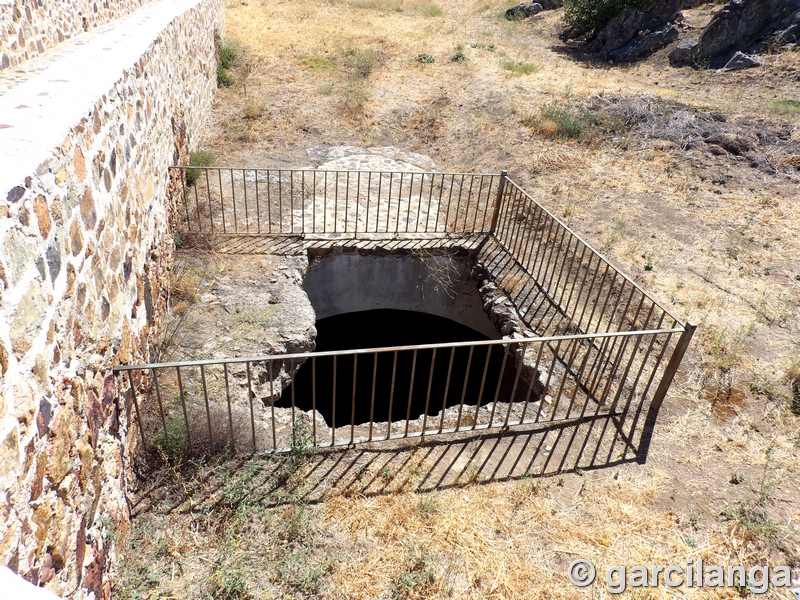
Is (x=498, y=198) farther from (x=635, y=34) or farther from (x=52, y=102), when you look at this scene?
(x=635, y=34)

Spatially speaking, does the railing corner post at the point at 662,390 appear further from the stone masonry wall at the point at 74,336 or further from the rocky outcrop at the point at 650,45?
the rocky outcrop at the point at 650,45

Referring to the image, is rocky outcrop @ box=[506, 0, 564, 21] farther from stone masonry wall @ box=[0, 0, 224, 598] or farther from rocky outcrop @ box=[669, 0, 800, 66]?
stone masonry wall @ box=[0, 0, 224, 598]

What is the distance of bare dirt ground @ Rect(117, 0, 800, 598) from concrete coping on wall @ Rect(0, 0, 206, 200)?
2.41 metres

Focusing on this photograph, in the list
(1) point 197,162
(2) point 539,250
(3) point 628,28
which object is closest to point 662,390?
(2) point 539,250

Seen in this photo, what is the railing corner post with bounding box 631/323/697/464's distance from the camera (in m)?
4.52

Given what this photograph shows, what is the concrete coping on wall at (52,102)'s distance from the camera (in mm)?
2469

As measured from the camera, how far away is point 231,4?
23.2 meters

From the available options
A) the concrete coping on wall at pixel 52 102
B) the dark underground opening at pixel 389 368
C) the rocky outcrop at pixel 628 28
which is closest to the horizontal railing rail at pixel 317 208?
the dark underground opening at pixel 389 368

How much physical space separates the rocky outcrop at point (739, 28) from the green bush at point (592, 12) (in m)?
3.69

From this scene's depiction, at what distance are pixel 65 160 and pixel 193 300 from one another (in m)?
3.18

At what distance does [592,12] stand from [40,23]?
21124 mm

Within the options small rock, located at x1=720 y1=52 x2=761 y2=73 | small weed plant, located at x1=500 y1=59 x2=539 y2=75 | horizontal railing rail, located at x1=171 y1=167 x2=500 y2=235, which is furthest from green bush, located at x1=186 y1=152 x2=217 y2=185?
small rock, located at x1=720 y1=52 x2=761 y2=73

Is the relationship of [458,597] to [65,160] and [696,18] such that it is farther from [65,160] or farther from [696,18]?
[696,18]

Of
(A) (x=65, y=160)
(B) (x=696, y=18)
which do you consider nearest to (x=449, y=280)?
(A) (x=65, y=160)
